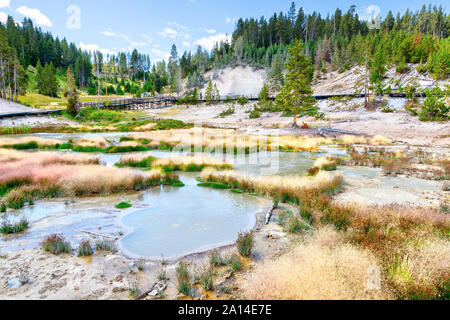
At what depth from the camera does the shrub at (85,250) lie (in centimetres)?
645

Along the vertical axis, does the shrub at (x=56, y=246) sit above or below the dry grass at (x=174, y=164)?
below

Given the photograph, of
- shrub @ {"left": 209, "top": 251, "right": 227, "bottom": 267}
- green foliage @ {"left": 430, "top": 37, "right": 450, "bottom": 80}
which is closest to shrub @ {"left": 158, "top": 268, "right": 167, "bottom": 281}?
shrub @ {"left": 209, "top": 251, "right": 227, "bottom": 267}

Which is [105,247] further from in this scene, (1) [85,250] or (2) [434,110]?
(2) [434,110]

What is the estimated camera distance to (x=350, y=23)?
12412 cm

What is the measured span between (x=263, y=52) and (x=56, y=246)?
13721 cm

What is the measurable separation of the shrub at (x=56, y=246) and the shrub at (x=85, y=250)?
1.16 ft

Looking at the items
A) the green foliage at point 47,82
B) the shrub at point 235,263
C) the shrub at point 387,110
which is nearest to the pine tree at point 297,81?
the shrub at point 387,110

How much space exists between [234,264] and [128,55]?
682 feet

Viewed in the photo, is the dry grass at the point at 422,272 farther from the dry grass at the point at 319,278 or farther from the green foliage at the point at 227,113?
the green foliage at the point at 227,113

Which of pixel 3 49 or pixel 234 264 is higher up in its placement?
pixel 3 49

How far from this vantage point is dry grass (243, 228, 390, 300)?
162 inches

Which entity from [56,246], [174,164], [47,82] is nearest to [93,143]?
[174,164]
